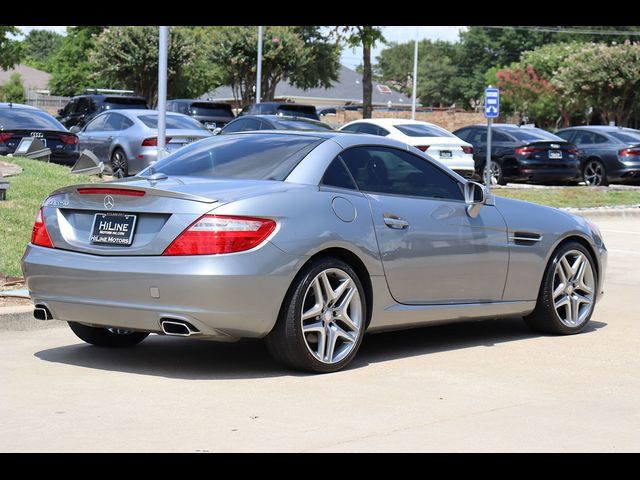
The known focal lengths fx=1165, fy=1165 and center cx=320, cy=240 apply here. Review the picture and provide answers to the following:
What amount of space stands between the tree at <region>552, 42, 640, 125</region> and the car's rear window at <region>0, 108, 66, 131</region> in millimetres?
40015

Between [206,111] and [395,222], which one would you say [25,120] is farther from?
[395,222]

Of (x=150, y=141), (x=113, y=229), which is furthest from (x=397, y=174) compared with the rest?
(x=150, y=141)

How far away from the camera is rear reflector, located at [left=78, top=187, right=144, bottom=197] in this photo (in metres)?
6.82

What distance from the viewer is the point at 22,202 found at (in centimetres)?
1295

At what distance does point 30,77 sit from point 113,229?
3824 inches

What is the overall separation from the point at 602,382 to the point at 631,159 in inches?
862

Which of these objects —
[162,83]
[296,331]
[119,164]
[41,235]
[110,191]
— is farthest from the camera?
[119,164]

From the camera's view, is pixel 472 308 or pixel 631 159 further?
pixel 631 159

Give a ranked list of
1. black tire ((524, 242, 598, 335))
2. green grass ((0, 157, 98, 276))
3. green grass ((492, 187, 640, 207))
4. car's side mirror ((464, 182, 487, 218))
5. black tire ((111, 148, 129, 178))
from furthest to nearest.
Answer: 1. green grass ((492, 187, 640, 207))
2. black tire ((111, 148, 129, 178))
3. green grass ((0, 157, 98, 276))
4. black tire ((524, 242, 598, 335))
5. car's side mirror ((464, 182, 487, 218))

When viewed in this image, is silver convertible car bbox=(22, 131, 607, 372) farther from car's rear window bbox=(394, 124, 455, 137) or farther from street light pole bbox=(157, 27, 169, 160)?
car's rear window bbox=(394, 124, 455, 137)

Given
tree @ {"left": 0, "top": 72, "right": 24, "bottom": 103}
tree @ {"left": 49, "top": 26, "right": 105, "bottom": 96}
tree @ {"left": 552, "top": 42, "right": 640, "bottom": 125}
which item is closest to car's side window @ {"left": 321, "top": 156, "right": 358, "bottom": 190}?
tree @ {"left": 552, "top": 42, "right": 640, "bottom": 125}
